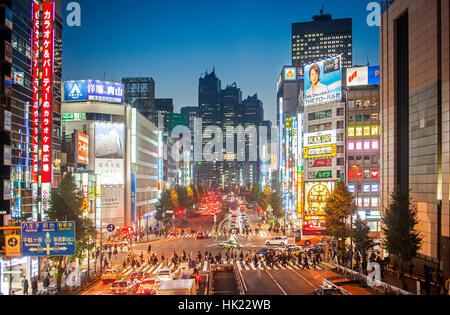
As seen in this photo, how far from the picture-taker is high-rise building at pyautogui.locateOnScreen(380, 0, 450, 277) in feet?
91.7

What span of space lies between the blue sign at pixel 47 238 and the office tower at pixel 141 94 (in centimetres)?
9490

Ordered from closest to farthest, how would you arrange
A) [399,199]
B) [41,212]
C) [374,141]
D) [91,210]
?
[399,199] < [41,212] < [91,210] < [374,141]

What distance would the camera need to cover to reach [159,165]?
98625mm

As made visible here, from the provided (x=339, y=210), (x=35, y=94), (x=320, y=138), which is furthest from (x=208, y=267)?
(x=320, y=138)

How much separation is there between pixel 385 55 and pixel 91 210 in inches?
1618

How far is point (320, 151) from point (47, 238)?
181 feet

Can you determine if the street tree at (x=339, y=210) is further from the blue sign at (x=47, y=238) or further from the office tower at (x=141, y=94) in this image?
the office tower at (x=141, y=94)

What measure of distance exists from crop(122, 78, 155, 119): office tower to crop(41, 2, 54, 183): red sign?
8051 cm

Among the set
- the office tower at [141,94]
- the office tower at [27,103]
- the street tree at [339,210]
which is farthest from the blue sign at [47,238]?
the office tower at [141,94]

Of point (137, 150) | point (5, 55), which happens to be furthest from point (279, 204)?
point (5, 55)

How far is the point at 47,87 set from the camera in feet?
116

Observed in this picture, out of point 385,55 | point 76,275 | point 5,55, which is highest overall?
point 385,55

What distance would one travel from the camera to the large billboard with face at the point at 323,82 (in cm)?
6750
